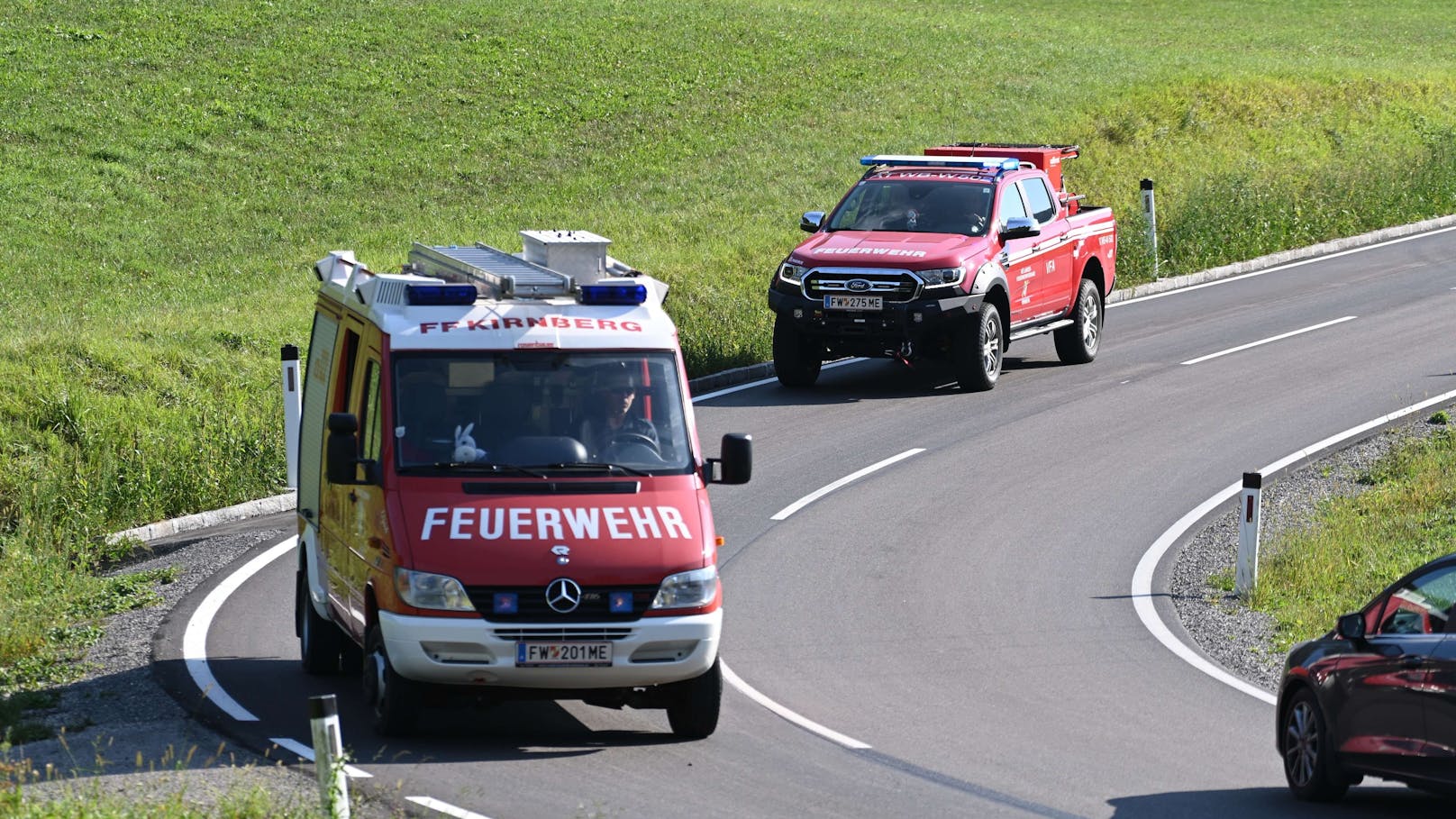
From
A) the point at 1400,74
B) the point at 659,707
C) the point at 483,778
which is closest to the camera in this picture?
the point at 483,778

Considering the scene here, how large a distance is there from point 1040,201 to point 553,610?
13883 millimetres

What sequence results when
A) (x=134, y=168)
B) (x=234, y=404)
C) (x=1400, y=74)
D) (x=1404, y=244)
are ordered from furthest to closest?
(x=1400, y=74)
(x=134, y=168)
(x=1404, y=244)
(x=234, y=404)

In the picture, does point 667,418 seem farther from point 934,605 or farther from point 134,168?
point 134,168

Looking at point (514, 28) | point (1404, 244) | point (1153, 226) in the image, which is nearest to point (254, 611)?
point (1153, 226)

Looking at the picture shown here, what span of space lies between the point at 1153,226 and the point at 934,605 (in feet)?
52.6

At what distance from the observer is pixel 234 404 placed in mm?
19547

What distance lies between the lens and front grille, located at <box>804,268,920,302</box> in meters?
20.1

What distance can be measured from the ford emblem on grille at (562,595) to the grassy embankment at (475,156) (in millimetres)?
5439

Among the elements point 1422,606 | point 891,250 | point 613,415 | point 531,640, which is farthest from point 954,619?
point 891,250

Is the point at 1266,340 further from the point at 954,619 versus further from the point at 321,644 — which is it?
the point at 321,644

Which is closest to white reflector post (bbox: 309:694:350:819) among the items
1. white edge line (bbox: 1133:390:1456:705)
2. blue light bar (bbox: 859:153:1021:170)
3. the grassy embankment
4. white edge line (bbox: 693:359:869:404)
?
white edge line (bbox: 1133:390:1456:705)

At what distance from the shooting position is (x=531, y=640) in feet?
31.2

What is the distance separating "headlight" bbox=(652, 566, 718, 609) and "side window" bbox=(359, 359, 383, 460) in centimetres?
179

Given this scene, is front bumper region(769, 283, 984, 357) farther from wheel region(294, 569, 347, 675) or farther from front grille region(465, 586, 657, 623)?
front grille region(465, 586, 657, 623)
